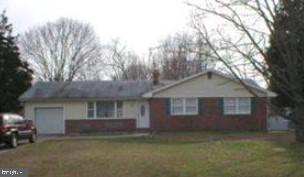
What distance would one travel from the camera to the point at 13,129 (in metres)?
30.9

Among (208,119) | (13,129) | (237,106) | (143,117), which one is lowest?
A: (13,129)

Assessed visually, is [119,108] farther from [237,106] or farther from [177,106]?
[237,106]

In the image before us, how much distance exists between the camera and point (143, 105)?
45.0 metres

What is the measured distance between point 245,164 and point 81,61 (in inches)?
2361

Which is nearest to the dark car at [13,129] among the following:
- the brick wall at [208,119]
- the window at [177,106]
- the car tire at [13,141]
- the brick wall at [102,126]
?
the car tire at [13,141]

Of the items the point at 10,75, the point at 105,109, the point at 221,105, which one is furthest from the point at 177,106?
the point at 10,75

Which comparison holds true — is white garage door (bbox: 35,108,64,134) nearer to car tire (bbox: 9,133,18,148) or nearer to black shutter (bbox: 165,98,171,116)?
black shutter (bbox: 165,98,171,116)

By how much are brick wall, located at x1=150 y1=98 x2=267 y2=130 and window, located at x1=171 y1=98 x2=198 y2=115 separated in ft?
1.23

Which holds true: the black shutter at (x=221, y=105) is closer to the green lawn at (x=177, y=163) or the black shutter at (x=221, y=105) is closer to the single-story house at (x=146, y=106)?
the single-story house at (x=146, y=106)

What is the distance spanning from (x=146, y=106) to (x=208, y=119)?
484 centimetres

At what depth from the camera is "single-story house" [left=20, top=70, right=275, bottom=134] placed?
42.9 m

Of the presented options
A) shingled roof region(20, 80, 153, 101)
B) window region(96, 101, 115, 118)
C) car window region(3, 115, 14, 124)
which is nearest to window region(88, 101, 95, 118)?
window region(96, 101, 115, 118)

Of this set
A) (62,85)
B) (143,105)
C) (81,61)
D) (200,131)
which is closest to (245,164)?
(200,131)

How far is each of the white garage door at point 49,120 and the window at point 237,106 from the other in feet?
39.2
